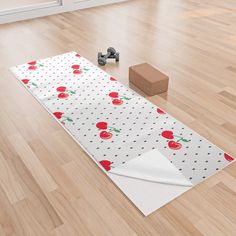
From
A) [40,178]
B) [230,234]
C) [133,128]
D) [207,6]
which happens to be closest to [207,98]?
[133,128]

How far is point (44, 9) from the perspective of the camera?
3471 millimetres

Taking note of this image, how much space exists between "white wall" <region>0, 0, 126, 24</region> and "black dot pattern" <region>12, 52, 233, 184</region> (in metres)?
1.09

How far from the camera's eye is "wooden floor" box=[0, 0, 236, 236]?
4.27 feet

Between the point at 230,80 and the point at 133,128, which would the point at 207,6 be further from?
the point at 133,128

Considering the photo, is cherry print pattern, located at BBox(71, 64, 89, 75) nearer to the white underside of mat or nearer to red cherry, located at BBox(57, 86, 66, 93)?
red cherry, located at BBox(57, 86, 66, 93)

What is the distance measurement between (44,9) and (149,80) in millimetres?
1930

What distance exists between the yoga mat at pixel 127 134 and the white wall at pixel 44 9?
44.1 inches

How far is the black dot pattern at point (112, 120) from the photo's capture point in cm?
161

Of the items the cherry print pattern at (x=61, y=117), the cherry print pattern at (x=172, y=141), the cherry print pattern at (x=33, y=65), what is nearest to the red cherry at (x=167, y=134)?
the cherry print pattern at (x=172, y=141)

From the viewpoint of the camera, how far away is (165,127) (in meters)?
1.82

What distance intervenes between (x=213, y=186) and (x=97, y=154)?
562 mm

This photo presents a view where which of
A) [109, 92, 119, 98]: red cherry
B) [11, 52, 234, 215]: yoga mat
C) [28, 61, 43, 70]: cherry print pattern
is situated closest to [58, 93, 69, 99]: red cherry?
[11, 52, 234, 215]: yoga mat

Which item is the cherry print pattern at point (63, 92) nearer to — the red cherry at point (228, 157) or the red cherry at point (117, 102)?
the red cherry at point (117, 102)

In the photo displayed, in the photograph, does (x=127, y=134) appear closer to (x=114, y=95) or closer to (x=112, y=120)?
(x=112, y=120)
